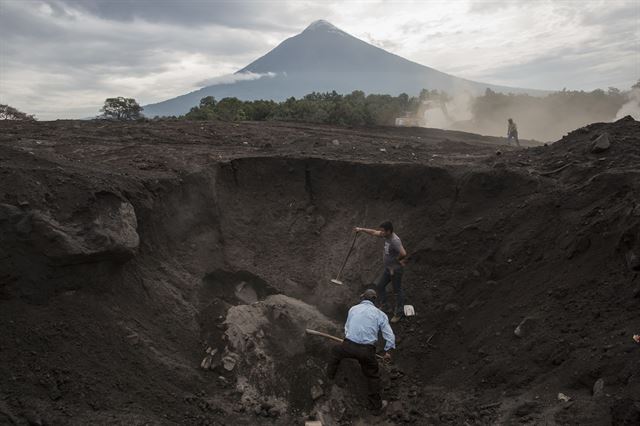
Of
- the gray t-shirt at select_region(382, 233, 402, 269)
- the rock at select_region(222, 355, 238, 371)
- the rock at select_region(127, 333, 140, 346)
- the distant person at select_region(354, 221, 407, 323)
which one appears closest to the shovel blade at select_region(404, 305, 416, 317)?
the distant person at select_region(354, 221, 407, 323)

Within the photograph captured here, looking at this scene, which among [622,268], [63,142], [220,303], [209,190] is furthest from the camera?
[63,142]

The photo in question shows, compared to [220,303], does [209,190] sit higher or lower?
higher

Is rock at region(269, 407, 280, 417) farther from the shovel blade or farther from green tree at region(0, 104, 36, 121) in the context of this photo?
green tree at region(0, 104, 36, 121)

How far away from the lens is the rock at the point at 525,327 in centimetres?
665

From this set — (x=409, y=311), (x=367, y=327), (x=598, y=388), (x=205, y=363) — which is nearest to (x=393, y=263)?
(x=409, y=311)

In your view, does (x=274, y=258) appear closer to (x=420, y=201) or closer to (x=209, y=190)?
(x=209, y=190)

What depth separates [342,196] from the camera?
11.0 m

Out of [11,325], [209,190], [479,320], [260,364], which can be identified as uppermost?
[209,190]

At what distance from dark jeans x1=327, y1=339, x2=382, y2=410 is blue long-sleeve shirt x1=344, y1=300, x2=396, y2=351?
94mm

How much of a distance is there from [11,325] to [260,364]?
3467 millimetres

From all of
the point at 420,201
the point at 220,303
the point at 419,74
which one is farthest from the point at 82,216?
the point at 419,74

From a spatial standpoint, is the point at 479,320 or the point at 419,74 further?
the point at 419,74

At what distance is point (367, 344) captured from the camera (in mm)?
6824

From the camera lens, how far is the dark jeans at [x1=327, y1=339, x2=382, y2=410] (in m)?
6.79
